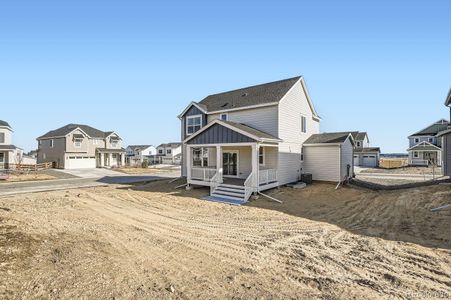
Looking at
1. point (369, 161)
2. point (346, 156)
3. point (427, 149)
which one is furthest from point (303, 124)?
point (427, 149)

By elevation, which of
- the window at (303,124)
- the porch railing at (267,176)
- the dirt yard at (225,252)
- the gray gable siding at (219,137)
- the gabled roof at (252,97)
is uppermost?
the gabled roof at (252,97)

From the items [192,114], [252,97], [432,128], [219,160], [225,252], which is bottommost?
[225,252]

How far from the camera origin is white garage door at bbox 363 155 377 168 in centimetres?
4838

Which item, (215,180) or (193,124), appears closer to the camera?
(215,180)

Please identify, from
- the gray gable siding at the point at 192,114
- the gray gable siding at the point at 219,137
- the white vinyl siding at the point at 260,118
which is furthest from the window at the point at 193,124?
the gray gable siding at the point at 219,137

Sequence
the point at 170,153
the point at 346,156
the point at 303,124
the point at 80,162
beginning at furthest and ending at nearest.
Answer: the point at 170,153
the point at 80,162
the point at 303,124
the point at 346,156

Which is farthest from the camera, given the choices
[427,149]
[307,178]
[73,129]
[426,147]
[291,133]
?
[426,147]

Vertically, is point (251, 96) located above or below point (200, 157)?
above

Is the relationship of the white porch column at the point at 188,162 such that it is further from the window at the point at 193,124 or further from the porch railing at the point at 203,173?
the window at the point at 193,124

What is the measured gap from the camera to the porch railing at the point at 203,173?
18.0 meters

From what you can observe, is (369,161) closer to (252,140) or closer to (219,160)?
(252,140)

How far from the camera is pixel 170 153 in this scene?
76375 millimetres

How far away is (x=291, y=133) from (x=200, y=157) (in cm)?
791

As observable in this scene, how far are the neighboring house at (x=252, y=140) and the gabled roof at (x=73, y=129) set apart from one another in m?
28.4
